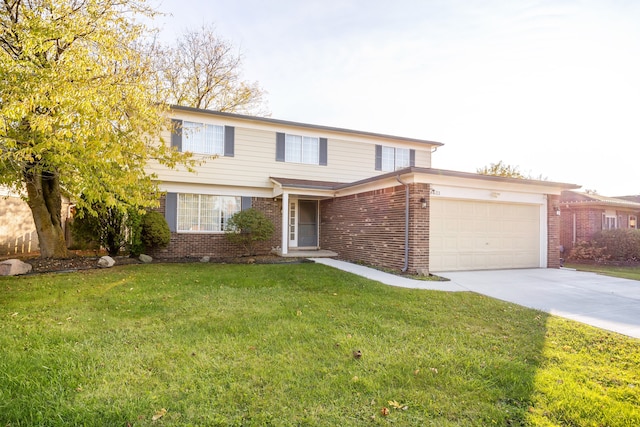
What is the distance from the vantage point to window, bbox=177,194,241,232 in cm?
1329

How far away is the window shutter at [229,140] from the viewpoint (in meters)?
13.5

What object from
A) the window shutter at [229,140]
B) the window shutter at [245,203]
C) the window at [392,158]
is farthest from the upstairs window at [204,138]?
the window at [392,158]

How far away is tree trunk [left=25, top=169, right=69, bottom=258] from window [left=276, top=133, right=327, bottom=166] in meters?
7.64

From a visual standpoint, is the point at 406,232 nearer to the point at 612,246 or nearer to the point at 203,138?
the point at 203,138

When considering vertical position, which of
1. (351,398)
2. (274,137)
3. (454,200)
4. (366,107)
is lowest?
(351,398)

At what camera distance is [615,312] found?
6.13 m

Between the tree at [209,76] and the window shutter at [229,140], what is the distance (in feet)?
29.6

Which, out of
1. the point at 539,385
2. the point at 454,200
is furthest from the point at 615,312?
the point at 454,200

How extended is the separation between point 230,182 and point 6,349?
9.96 metres

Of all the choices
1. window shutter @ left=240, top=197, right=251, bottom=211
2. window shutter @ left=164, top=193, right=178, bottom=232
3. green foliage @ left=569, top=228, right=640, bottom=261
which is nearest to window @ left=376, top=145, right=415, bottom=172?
window shutter @ left=240, top=197, right=251, bottom=211

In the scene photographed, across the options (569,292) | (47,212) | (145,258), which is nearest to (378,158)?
(569,292)

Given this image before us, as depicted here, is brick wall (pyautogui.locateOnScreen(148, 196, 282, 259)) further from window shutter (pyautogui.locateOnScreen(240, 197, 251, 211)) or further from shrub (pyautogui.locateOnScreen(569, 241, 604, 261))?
shrub (pyautogui.locateOnScreen(569, 241, 604, 261))

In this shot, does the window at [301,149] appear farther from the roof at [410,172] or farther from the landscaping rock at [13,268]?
the landscaping rock at [13,268]

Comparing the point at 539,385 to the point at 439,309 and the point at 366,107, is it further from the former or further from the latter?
the point at 366,107
